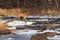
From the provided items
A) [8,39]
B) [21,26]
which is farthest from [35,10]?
[8,39]

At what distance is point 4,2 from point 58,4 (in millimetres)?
382

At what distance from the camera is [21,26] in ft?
5.61

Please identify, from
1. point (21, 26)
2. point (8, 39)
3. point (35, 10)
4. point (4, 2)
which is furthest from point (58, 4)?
point (8, 39)

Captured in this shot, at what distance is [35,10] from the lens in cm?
126

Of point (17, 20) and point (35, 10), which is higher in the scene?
point (35, 10)

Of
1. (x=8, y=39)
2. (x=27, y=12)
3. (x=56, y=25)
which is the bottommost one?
(x=8, y=39)

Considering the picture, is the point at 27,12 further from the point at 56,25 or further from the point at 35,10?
the point at 56,25

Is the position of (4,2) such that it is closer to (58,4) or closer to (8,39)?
(58,4)

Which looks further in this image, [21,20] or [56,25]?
[56,25]

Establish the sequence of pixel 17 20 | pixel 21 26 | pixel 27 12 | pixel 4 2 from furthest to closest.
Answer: pixel 21 26 < pixel 17 20 < pixel 27 12 < pixel 4 2

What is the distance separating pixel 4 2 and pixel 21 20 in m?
0.43

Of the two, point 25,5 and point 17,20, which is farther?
point 17,20

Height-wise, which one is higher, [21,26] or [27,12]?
[27,12]

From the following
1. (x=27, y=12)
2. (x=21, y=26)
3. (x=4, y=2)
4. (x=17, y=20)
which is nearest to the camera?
(x=4, y=2)
